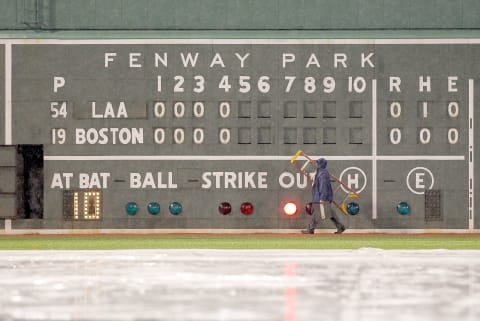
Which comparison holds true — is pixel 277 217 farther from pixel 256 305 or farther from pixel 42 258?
pixel 256 305

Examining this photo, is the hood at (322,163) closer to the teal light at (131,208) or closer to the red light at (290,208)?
the red light at (290,208)

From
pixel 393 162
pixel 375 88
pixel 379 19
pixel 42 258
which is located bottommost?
pixel 42 258

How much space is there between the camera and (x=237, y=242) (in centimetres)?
2500

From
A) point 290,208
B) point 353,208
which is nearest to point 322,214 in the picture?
point 290,208

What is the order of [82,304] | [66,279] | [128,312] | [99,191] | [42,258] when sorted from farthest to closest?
[99,191] → [42,258] → [66,279] → [82,304] → [128,312]

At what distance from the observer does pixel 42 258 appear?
2084 centimetres

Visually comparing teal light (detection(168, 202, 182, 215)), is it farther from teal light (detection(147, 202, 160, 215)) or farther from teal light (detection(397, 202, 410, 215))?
teal light (detection(397, 202, 410, 215))

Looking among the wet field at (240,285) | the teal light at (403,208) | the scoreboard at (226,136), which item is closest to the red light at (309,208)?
the scoreboard at (226,136)

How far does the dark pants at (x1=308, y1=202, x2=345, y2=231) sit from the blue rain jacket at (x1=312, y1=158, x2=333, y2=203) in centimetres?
13

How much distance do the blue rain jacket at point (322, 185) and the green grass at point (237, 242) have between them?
95cm

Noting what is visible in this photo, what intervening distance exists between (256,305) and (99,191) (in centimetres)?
1481

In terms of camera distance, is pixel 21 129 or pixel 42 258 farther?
pixel 21 129

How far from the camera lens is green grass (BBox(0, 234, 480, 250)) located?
23.5 m

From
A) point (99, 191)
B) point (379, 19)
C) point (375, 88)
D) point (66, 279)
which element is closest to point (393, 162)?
point (375, 88)
